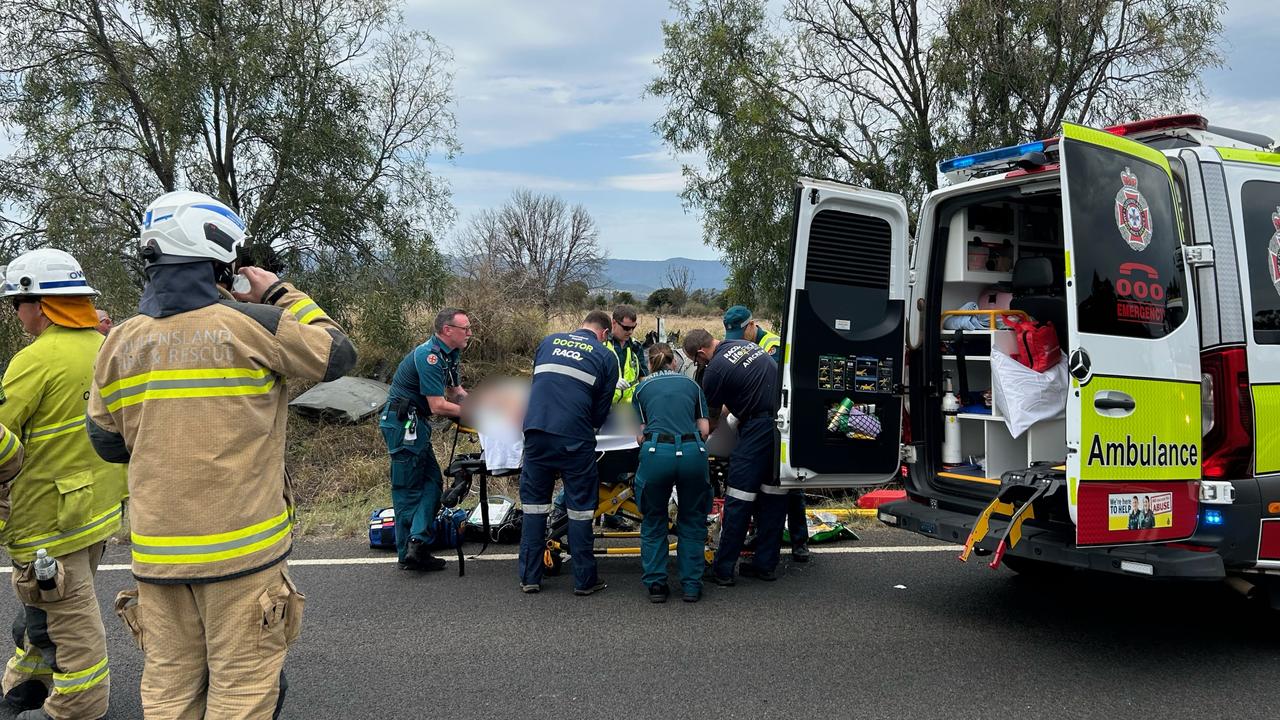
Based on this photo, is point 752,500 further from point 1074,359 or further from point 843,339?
point 1074,359

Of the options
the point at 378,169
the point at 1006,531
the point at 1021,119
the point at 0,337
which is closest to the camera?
the point at 1006,531

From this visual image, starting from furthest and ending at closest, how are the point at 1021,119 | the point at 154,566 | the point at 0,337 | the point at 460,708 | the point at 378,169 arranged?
the point at 378,169, the point at 1021,119, the point at 0,337, the point at 460,708, the point at 154,566

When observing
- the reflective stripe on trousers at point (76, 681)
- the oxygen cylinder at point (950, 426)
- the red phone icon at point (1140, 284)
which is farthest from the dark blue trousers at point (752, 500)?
the reflective stripe on trousers at point (76, 681)

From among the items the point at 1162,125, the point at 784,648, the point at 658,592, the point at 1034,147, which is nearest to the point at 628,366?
the point at 658,592

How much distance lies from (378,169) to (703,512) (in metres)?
10.3

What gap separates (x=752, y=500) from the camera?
5754mm

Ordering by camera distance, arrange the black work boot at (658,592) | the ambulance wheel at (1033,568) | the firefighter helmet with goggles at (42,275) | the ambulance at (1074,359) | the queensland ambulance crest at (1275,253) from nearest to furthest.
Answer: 1. the firefighter helmet with goggles at (42,275)
2. the ambulance at (1074,359)
3. the queensland ambulance crest at (1275,253)
4. the black work boot at (658,592)
5. the ambulance wheel at (1033,568)

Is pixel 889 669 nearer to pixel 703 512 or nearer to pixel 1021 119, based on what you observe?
pixel 703 512

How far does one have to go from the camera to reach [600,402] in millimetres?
5719

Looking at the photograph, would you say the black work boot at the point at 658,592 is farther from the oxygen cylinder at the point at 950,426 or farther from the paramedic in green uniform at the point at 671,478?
the oxygen cylinder at the point at 950,426

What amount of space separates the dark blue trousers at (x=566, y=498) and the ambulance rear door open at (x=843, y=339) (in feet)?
4.28

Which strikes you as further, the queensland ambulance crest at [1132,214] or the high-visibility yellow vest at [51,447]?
the queensland ambulance crest at [1132,214]

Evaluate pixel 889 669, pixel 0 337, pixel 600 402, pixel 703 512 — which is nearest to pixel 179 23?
pixel 0 337

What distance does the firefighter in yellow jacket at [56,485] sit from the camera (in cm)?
349
